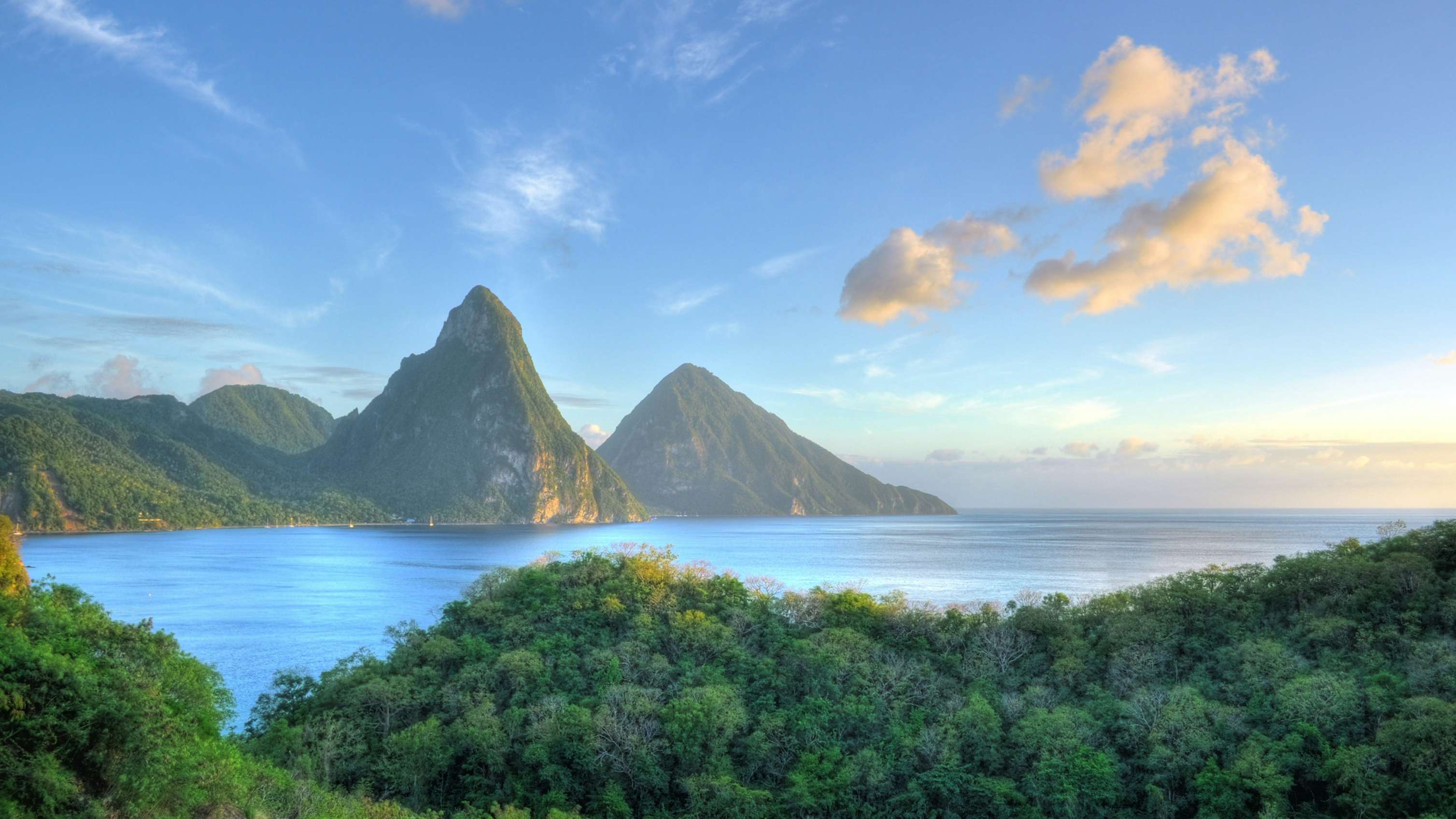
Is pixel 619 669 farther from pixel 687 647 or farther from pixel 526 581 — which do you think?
pixel 526 581

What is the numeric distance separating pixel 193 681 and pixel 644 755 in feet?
40.9

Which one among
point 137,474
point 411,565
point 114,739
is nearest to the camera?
point 114,739

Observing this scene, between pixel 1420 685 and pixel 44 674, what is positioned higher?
pixel 44 674

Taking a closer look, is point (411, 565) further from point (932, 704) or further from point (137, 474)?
point (137, 474)

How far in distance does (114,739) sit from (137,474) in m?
168

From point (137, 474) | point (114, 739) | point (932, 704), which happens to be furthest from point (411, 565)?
point (137, 474)

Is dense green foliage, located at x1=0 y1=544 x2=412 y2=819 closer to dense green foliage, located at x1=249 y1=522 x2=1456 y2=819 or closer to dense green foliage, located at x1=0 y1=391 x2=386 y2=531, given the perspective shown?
dense green foliage, located at x1=249 y1=522 x2=1456 y2=819

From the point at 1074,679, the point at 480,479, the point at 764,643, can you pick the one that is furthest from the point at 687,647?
the point at 480,479

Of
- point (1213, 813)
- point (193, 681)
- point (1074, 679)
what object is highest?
point (193, 681)

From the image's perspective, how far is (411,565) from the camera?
92812mm

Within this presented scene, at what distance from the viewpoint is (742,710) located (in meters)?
27.9

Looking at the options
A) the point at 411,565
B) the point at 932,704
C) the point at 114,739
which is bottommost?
the point at 411,565

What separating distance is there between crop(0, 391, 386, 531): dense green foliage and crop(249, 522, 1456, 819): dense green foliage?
12949 cm

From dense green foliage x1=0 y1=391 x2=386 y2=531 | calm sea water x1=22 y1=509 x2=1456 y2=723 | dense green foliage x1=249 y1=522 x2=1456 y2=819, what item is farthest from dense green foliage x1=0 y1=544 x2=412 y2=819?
dense green foliage x1=0 y1=391 x2=386 y2=531
